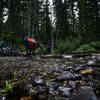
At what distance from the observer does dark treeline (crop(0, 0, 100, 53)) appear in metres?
12.7

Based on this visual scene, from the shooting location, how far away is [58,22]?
1169 inches

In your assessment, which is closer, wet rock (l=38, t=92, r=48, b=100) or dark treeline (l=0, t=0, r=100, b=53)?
wet rock (l=38, t=92, r=48, b=100)

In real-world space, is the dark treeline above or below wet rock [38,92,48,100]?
above

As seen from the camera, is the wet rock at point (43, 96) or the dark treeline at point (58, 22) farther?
the dark treeline at point (58, 22)

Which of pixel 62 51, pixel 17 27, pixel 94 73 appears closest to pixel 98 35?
pixel 62 51

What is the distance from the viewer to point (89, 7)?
16.0 m

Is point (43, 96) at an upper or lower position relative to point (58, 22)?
lower

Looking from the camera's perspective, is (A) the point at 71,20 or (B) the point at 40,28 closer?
(A) the point at 71,20

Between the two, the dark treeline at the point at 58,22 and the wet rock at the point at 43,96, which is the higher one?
the dark treeline at the point at 58,22

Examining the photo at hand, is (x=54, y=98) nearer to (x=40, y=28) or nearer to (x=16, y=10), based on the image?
(x=16, y=10)

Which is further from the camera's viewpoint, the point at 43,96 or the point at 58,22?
the point at 58,22

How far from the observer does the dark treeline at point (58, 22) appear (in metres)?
12.7

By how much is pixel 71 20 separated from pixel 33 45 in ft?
90.0

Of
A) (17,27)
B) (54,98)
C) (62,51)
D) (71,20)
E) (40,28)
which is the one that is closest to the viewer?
(54,98)
